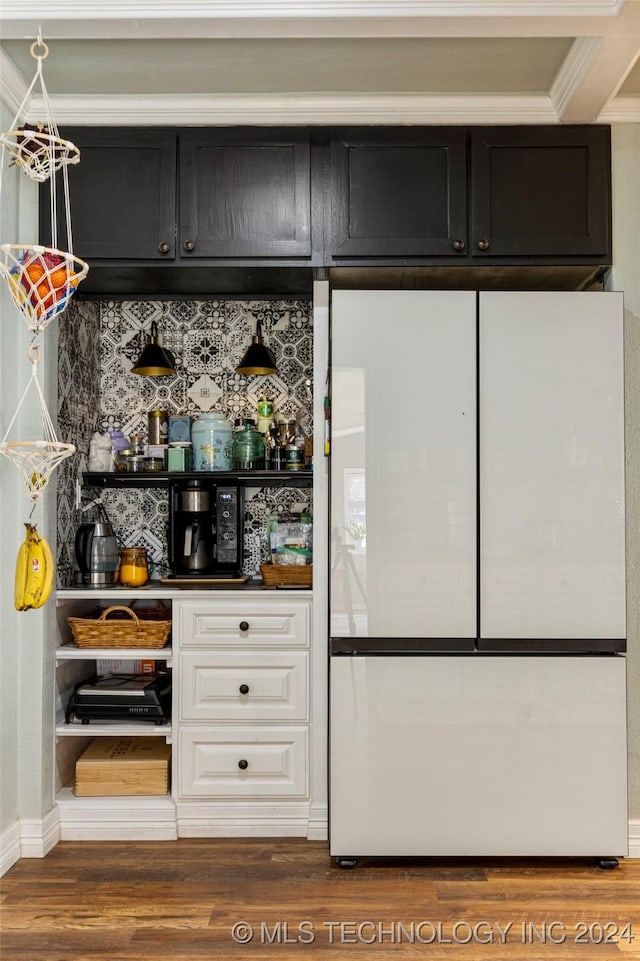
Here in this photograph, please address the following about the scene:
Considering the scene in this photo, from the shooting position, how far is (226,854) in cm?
290

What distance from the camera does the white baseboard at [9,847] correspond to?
8.96ft

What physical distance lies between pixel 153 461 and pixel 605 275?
199 cm

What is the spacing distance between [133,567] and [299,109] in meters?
1.90

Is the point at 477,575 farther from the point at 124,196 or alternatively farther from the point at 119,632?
the point at 124,196

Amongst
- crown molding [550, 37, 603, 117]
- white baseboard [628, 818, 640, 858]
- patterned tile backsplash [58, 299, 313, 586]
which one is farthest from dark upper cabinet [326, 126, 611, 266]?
white baseboard [628, 818, 640, 858]

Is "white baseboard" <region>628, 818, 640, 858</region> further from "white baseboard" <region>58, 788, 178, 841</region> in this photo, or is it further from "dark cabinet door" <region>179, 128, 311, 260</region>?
"dark cabinet door" <region>179, 128, 311, 260</region>

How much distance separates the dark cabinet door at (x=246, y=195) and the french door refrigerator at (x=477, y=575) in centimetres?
38

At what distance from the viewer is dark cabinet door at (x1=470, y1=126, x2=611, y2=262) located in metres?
2.88

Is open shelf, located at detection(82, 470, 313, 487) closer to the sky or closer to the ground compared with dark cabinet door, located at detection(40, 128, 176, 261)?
closer to the ground

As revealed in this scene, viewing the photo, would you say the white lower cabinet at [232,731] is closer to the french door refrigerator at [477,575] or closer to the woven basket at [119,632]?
the woven basket at [119,632]

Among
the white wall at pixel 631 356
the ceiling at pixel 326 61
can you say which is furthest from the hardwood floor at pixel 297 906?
the ceiling at pixel 326 61

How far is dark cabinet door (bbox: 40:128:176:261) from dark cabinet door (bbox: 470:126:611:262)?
114 centimetres

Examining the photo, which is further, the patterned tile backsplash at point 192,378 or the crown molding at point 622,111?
the patterned tile backsplash at point 192,378

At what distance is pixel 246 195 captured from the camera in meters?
2.93
